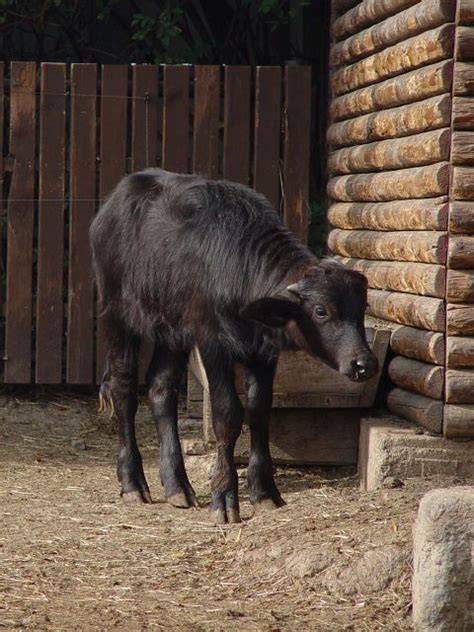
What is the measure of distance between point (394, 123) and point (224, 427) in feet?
6.89

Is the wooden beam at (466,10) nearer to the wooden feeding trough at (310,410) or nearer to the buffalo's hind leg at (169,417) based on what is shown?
the wooden feeding trough at (310,410)

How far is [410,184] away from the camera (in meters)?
7.32

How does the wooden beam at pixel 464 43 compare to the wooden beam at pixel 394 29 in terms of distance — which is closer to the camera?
the wooden beam at pixel 464 43

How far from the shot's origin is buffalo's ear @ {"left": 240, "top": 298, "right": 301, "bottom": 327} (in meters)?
6.47

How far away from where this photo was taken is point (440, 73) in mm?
6844

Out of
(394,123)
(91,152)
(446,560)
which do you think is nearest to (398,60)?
(394,123)

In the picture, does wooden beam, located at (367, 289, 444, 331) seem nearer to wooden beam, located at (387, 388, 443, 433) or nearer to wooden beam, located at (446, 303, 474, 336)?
wooden beam, located at (446, 303, 474, 336)

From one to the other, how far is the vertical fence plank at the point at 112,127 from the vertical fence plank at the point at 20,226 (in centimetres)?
48

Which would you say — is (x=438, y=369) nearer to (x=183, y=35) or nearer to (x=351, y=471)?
(x=351, y=471)

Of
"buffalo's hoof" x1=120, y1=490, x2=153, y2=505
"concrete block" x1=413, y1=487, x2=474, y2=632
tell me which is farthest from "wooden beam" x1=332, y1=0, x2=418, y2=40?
"concrete block" x1=413, y1=487, x2=474, y2=632

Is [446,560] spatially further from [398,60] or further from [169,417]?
[398,60]

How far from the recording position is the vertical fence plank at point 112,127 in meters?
9.21

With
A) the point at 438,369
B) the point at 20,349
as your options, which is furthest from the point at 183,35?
the point at 438,369

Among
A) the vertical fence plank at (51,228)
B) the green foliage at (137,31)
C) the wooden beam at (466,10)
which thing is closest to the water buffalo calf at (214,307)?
the wooden beam at (466,10)
